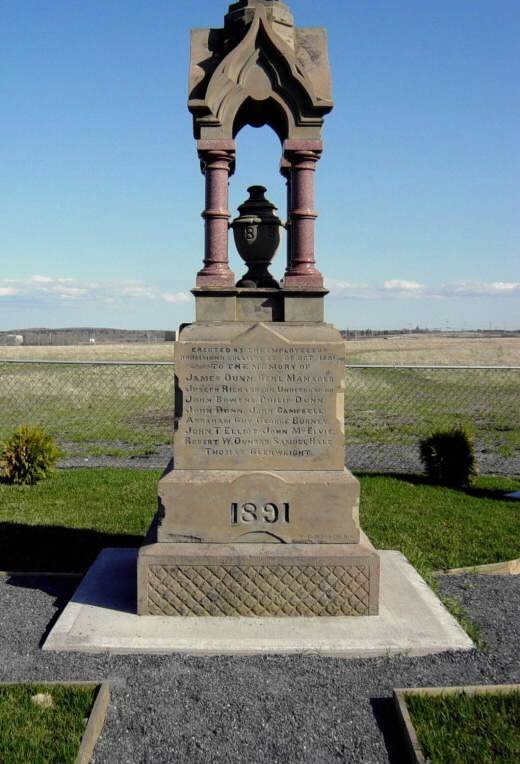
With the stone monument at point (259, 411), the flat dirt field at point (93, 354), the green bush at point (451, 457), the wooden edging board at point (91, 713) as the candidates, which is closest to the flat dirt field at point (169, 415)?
the green bush at point (451, 457)

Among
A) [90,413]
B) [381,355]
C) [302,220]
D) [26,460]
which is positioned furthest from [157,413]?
[381,355]

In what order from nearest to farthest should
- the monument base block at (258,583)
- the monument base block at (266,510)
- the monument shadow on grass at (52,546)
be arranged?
the monument base block at (258,583) → the monument base block at (266,510) → the monument shadow on grass at (52,546)

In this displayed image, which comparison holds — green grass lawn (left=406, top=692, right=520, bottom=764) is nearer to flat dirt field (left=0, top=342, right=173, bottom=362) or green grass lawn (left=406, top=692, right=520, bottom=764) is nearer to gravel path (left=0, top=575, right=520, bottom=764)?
gravel path (left=0, top=575, right=520, bottom=764)

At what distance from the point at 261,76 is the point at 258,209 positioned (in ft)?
3.44

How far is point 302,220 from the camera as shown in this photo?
5527mm

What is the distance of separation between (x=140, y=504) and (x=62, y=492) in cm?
153

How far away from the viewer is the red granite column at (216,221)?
5461 millimetres

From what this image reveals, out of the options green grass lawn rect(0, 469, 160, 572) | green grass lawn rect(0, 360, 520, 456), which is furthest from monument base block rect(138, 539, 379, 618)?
green grass lawn rect(0, 360, 520, 456)

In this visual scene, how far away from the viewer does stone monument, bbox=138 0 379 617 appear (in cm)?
508

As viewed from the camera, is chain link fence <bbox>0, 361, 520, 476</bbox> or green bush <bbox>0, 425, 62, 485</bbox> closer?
green bush <bbox>0, 425, 62, 485</bbox>

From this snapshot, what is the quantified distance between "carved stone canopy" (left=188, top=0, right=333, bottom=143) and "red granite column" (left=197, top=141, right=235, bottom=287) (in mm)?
180

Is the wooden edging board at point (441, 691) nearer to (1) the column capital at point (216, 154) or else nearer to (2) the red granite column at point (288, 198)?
(2) the red granite column at point (288, 198)

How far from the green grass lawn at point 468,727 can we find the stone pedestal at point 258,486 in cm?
133

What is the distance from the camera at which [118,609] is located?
17.0ft
